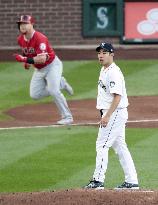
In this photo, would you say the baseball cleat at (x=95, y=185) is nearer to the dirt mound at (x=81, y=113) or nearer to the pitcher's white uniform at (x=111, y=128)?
the pitcher's white uniform at (x=111, y=128)

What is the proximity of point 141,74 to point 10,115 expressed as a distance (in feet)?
16.9

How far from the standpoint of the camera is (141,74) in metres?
22.1

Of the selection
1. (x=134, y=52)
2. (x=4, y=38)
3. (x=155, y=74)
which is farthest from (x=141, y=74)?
(x=4, y=38)

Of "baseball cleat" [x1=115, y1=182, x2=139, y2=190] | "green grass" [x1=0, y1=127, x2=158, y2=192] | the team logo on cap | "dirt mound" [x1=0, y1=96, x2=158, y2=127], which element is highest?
the team logo on cap

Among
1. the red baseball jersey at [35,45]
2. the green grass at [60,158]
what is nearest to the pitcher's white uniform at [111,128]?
the green grass at [60,158]

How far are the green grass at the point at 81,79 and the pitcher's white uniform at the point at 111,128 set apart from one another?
637 centimetres

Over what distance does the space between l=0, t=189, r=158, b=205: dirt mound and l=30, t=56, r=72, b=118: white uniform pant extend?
5.58m

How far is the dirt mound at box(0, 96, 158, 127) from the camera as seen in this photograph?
16938 millimetres

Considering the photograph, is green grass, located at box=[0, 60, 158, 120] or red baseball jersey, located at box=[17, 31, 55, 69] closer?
red baseball jersey, located at box=[17, 31, 55, 69]

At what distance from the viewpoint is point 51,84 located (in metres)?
16.5

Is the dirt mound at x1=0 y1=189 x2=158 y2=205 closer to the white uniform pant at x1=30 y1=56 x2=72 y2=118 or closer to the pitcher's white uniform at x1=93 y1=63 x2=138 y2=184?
the pitcher's white uniform at x1=93 y1=63 x2=138 y2=184

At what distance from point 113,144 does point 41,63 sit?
4.80 m

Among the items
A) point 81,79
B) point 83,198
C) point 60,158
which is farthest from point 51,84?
point 83,198

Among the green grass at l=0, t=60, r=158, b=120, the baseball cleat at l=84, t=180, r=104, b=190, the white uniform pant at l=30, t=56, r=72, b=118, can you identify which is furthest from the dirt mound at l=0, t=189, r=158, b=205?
the green grass at l=0, t=60, r=158, b=120
